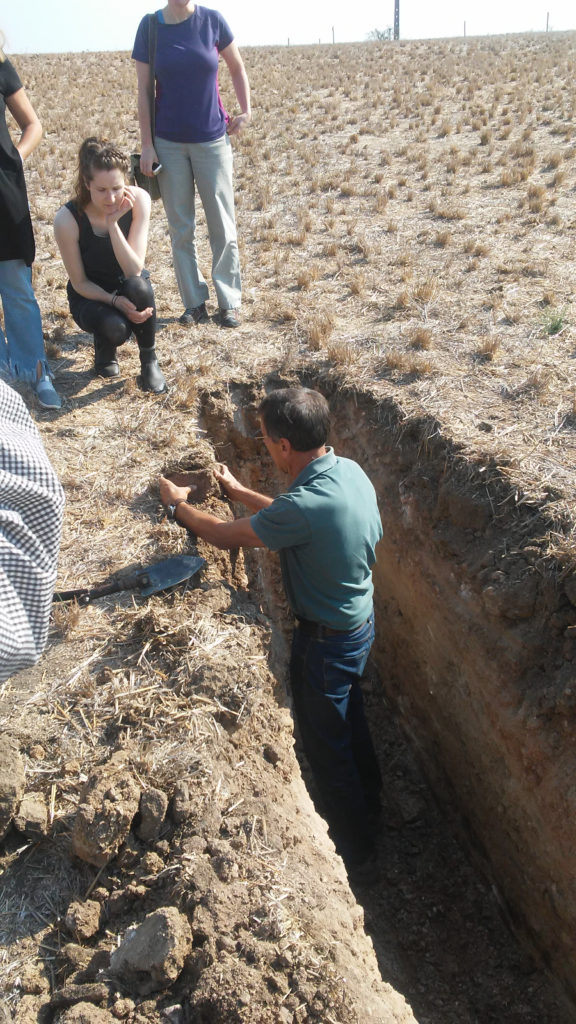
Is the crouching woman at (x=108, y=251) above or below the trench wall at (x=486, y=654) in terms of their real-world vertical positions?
above

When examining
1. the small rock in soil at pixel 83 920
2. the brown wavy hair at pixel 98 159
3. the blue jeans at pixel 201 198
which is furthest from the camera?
the blue jeans at pixel 201 198

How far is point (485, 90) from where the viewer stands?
51.0 feet

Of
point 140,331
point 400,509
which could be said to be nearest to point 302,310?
point 140,331

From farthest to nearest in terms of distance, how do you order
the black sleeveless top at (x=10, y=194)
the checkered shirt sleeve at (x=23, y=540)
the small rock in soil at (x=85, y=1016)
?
the black sleeveless top at (x=10, y=194) < the checkered shirt sleeve at (x=23, y=540) < the small rock in soil at (x=85, y=1016)

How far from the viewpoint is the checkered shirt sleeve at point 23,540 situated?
212 centimetres

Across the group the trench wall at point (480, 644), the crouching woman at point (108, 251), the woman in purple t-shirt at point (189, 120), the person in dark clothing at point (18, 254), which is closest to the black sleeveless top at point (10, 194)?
the person in dark clothing at point (18, 254)

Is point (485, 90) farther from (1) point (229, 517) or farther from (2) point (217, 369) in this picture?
(1) point (229, 517)

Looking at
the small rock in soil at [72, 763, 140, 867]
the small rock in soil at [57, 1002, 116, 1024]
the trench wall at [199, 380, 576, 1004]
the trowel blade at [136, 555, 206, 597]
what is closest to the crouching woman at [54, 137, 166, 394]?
the trench wall at [199, 380, 576, 1004]

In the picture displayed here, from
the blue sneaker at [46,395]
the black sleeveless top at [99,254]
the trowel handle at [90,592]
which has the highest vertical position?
the black sleeveless top at [99,254]

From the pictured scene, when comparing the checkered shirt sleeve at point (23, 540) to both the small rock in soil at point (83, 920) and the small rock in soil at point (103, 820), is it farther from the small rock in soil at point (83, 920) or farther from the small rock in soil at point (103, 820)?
the small rock in soil at point (83, 920)

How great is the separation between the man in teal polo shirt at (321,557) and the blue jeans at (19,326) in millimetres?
1611

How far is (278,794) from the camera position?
285 cm

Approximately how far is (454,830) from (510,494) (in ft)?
7.02

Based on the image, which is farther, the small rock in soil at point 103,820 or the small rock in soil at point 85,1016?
the small rock in soil at point 103,820
